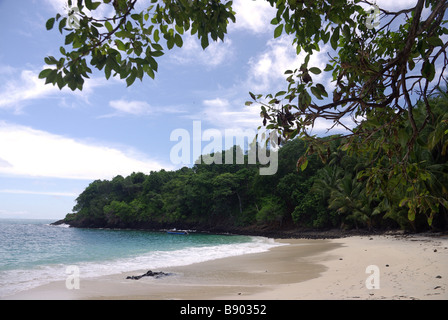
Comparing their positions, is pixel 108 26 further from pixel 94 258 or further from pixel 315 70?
pixel 94 258

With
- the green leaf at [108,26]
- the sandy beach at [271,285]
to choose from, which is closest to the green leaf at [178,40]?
the green leaf at [108,26]

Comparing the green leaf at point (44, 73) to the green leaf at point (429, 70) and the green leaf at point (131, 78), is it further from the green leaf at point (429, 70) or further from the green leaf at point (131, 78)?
the green leaf at point (429, 70)

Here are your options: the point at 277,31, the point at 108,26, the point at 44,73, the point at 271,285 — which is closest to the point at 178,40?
the point at 108,26

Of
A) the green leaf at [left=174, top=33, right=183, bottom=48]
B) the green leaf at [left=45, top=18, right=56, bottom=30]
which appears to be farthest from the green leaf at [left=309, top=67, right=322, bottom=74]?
the green leaf at [left=45, top=18, right=56, bottom=30]

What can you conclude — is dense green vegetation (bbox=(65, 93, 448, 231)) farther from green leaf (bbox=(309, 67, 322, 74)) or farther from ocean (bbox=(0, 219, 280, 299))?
ocean (bbox=(0, 219, 280, 299))

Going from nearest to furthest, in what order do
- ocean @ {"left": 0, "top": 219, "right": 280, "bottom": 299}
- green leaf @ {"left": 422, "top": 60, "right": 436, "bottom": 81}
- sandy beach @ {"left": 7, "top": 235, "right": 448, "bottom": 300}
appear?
green leaf @ {"left": 422, "top": 60, "right": 436, "bottom": 81}
sandy beach @ {"left": 7, "top": 235, "right": 448, "bottom": 300}
ocean @ {"left": 0, "top": 219, "right": 280, "bottom": 299}

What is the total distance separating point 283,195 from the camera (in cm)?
3042

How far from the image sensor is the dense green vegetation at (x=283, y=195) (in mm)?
13406

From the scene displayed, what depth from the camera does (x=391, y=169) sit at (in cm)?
312

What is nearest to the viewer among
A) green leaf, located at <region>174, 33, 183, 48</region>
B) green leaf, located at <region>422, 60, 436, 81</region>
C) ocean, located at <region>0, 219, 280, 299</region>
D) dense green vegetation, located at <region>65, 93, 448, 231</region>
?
green leaf, located at <region>422, 60, 436, 81</region>

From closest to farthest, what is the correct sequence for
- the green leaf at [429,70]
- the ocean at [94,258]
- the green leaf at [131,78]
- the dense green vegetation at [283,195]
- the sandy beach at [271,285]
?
the green leaf at [131,78] → the green leaf at [429,70] → the sandy beach at [271,285] → the ocean at [94,258] → the dense green vegetation at [283,195]

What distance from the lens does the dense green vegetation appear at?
13406mm

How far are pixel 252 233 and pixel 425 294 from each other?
93.5ft
